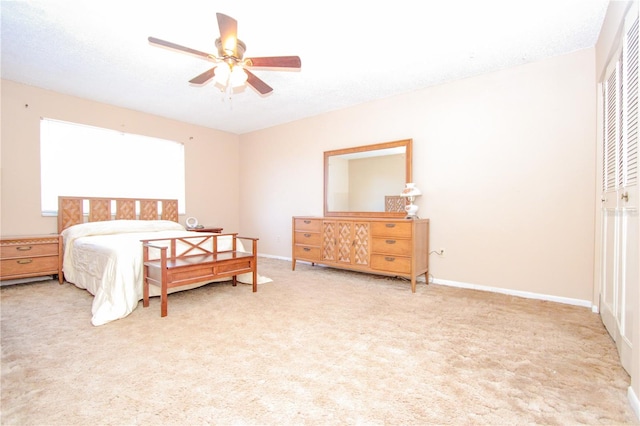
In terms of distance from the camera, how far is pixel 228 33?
2258 mm

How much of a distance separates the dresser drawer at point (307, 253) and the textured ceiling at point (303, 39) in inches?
91.6

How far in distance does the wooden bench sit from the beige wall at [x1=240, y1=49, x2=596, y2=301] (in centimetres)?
255

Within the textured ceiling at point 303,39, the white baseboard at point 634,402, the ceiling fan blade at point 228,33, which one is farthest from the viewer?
the textured ceiling at point 303,39

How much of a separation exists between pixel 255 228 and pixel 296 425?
16.8ft

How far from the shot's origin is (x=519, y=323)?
2.53 meters

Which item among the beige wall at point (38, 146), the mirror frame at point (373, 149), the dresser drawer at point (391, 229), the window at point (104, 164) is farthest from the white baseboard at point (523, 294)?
the window at point (104, 164)

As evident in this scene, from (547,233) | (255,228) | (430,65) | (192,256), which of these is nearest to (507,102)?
(430,65)

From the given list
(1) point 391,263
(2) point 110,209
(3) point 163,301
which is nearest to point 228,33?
(3) point 163,301

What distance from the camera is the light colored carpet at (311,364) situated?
4.66 ft

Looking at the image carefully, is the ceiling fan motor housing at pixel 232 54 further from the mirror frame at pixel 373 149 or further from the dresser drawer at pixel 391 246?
the dresser drawer at pixel 391 246

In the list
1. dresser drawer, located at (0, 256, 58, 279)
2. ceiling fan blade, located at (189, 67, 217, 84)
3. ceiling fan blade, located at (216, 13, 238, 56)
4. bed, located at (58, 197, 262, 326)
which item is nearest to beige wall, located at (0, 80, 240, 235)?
bed, located at (58, 197, 262, 326)

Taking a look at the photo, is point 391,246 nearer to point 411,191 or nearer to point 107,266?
point 411,191

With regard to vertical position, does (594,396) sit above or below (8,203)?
below

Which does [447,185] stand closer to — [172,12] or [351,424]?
[351,424]
